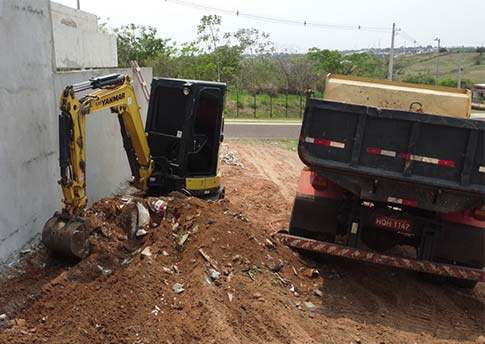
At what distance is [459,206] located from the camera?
20.3 feet

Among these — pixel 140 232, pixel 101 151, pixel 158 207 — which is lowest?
pixel 140 232

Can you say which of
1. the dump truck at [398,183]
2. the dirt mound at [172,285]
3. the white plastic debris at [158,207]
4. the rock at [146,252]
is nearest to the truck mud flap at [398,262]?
the dump truck at [398,183]

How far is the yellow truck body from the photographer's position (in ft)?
23.6

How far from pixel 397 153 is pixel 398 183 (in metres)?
0.39

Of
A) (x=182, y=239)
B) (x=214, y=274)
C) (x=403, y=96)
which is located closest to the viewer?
(x=214, y=274)

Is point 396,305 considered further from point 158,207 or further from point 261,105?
point 261,105

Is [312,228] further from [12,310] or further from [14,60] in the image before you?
[14,60]

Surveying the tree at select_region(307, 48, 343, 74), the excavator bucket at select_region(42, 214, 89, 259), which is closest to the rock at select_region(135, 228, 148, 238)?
the excavator bucket at select_region(42, 214, 89, 259)

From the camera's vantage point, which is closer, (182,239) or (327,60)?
(182,239)

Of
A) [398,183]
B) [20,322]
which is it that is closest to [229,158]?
[398,183]

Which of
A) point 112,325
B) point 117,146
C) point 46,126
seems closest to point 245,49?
point 117,146

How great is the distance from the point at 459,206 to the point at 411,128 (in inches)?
46.9

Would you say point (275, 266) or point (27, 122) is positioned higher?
point (27, 122)

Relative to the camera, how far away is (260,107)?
3334cm
